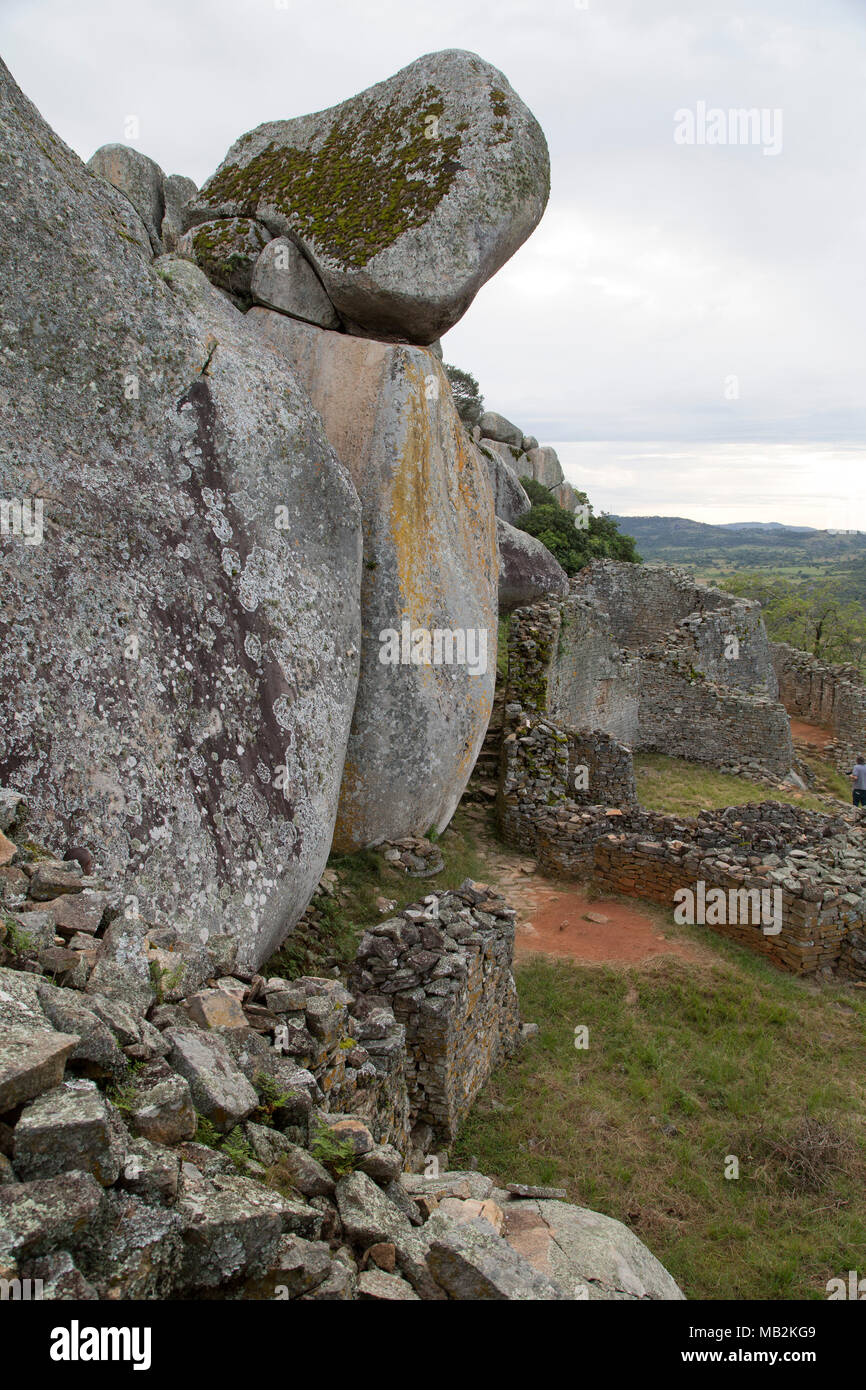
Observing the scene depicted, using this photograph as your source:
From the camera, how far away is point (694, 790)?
2034 centimetres

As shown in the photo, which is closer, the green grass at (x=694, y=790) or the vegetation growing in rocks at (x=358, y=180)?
the vegetation growing in rocks at (x=358, y=180)

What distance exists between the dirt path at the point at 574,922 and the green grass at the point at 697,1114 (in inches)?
20.9

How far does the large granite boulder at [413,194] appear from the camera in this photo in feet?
38.3

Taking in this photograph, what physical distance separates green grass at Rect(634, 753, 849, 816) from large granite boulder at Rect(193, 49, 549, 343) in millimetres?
11695

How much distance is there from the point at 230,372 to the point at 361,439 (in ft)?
8.76

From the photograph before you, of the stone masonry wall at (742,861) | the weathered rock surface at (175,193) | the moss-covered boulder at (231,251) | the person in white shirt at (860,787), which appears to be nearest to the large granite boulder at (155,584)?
the moss-covered boulder at (231,251)

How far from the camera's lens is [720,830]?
13055 mm

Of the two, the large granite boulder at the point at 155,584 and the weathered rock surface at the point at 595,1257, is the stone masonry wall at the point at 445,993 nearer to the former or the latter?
the large granite boulder at the point at 155,584

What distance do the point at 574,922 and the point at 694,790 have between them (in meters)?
9.55

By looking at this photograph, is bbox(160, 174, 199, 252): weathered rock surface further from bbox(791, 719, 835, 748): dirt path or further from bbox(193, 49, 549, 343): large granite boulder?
bbox(791, 719, 835, 748): dirt path

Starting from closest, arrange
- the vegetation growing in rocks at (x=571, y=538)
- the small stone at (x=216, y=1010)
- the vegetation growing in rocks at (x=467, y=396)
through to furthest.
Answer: the small stone at (x=216, y=1010) < the vegetation growing in rocks at (x=571, y=538) < the vegetation growing in rocks at (x=467, y=396)

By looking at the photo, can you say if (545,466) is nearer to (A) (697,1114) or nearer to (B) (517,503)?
(B) (517,503)

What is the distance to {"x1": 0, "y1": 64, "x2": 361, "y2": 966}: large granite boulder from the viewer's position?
669cm
